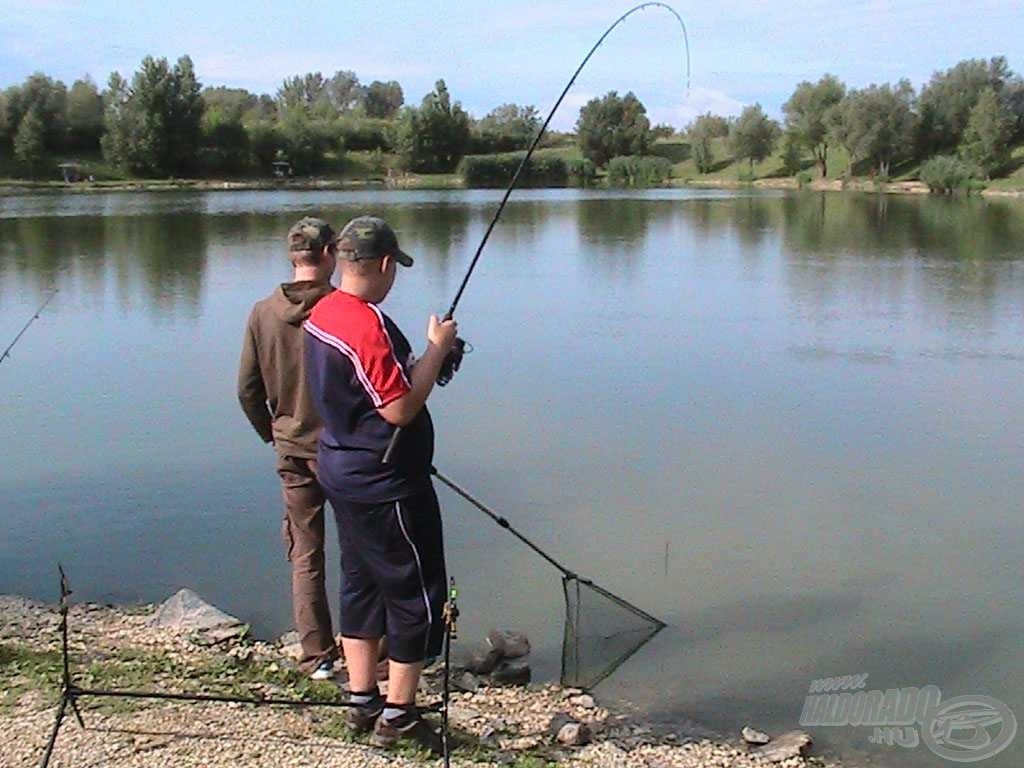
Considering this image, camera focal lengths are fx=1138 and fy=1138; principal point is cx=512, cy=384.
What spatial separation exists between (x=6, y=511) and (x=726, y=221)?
28646 mm

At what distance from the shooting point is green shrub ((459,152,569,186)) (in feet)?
224

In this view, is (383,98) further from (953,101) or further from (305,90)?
(953,101)

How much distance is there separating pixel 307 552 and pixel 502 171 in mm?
65904

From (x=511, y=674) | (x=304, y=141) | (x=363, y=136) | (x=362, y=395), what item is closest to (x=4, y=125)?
(x=304, y=141)

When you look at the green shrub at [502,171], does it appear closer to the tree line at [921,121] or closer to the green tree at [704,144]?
the green tree at [704,144]

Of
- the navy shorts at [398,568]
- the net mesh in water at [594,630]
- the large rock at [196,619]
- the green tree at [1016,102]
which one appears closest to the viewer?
the navy shorts at [398,568]

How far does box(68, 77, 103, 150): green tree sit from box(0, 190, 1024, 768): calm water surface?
52023 millimetres

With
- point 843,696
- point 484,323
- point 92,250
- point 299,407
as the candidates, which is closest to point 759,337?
point 484,323

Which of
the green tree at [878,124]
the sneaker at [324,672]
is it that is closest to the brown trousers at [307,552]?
the sneaker at [324,672]

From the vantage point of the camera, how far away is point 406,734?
346 centimetres

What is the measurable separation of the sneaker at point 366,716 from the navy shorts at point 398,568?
0.71 feet

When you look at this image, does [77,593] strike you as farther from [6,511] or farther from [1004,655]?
[1004,655]

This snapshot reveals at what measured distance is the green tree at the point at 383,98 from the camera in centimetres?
11406

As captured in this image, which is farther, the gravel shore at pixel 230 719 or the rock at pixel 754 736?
the rock at pixel 754 736
